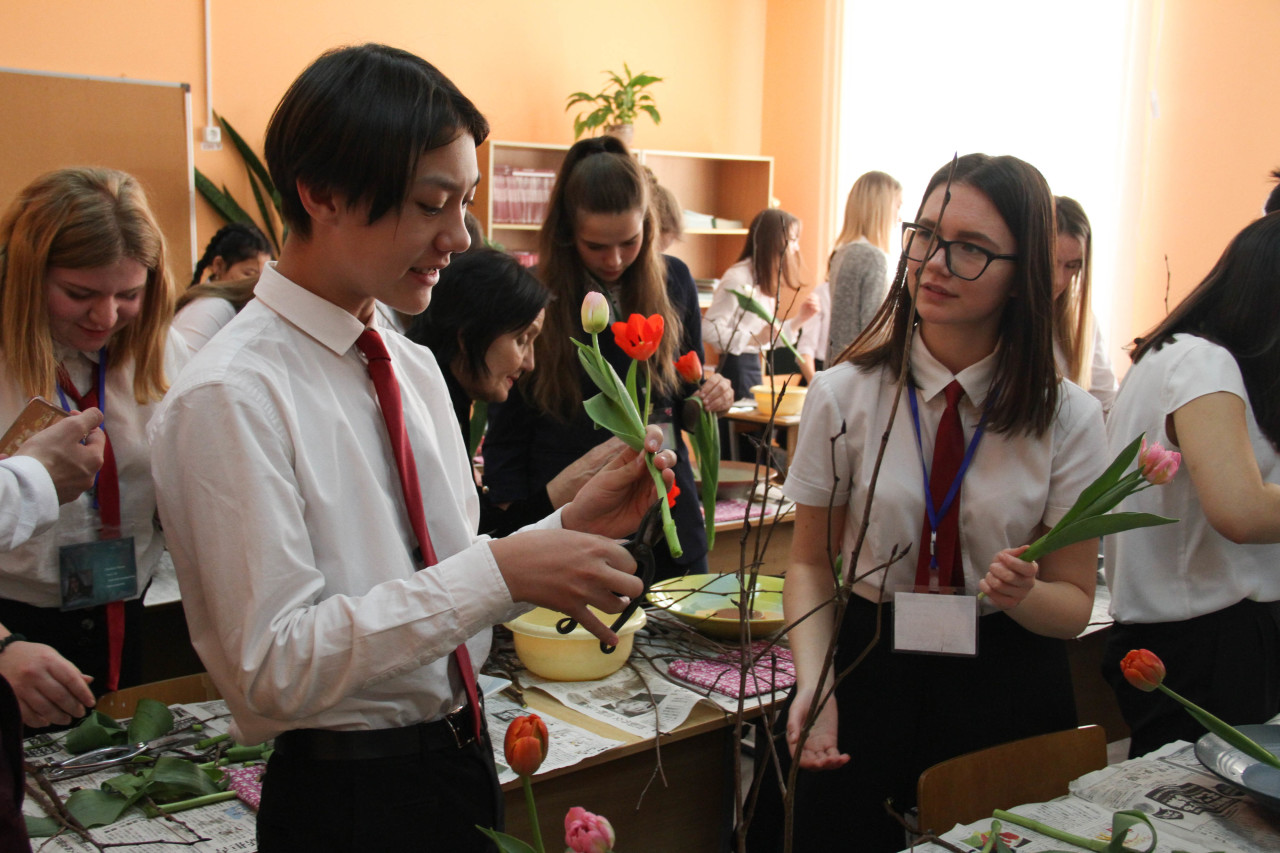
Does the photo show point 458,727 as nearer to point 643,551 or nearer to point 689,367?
point 643,551

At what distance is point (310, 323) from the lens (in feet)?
3.45

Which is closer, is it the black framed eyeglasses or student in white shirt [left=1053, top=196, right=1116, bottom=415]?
the black framed eyeglasses

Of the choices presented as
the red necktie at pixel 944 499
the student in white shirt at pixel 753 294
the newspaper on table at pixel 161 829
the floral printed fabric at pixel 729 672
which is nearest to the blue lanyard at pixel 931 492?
the red necktie at pixel 944 499

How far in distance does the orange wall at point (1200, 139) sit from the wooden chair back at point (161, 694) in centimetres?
455

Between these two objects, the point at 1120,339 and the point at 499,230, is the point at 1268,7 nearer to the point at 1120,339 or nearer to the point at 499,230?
the point at 1120,339

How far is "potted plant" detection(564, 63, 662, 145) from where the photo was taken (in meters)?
6.03

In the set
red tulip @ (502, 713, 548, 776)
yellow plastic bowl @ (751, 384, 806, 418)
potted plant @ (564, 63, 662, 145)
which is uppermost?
potted plant @ (564, 63, 662, 145)

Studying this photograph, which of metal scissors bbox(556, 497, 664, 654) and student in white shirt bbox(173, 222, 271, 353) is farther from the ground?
student in white shirt bbox(173, 222, 271, 353)

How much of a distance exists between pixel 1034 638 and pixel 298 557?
1134mm

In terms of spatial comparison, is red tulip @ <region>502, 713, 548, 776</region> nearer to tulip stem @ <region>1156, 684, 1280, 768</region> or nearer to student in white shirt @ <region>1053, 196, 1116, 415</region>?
tulip stem @ <region>1156, 684, 1280, 768</region>

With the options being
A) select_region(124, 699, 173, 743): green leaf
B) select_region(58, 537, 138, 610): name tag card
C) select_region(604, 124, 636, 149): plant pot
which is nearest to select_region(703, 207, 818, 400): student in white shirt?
select_region(604, 124, 636, 149): plant pot

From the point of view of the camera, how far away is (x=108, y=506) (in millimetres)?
1784

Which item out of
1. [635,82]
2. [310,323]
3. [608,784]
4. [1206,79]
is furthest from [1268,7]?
[310,323]

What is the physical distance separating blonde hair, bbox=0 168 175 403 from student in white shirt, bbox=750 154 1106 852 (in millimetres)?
1203
